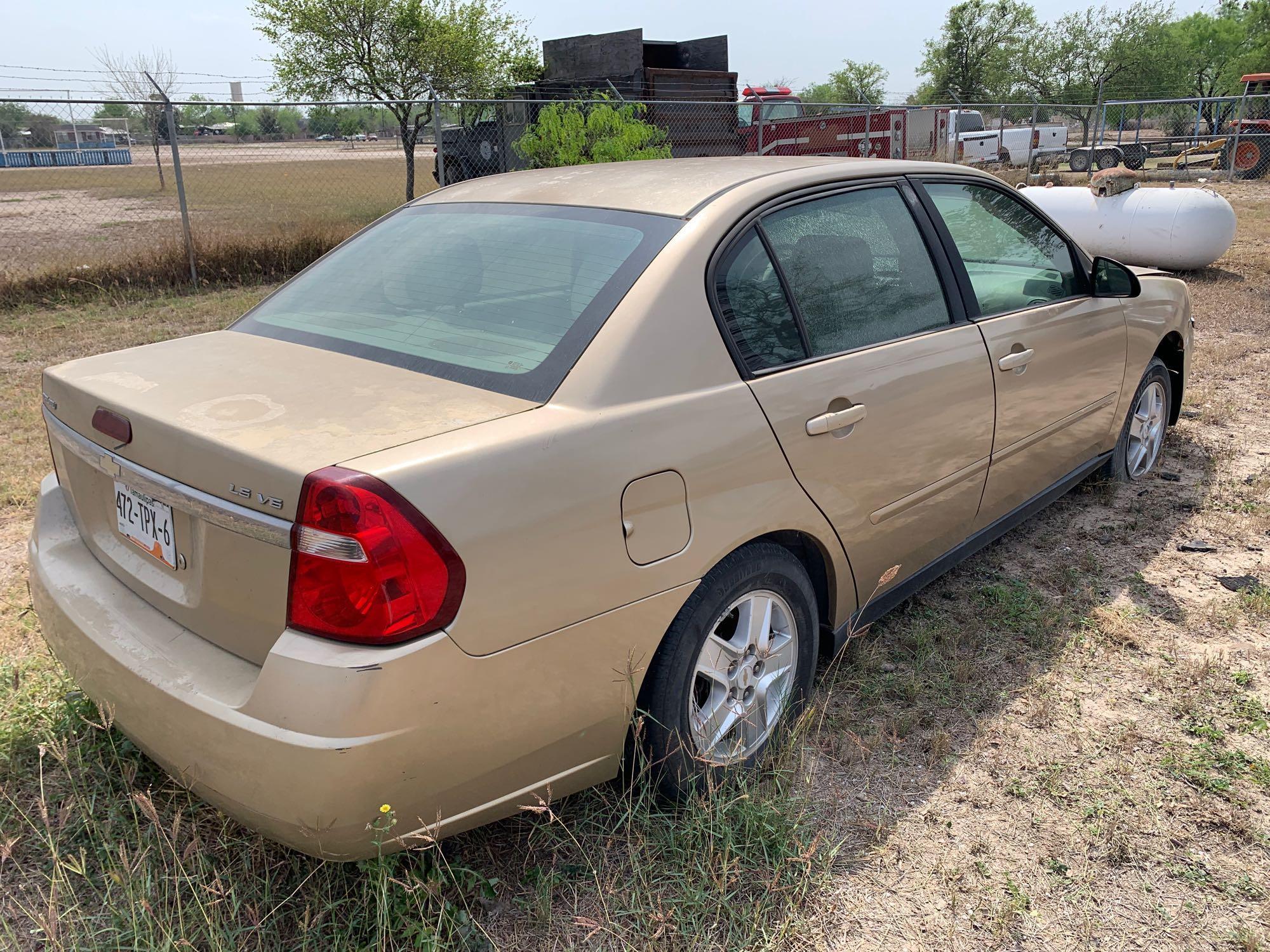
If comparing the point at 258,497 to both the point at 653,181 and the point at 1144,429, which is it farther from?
the point at 1144,429

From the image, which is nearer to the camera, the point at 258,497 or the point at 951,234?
the point at 258,497

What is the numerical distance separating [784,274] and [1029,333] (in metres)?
1.31

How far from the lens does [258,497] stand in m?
1.84

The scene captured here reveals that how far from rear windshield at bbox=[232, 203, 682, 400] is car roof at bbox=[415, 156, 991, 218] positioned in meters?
0.07

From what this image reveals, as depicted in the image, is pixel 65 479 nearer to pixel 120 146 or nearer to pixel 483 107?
pixel 483 107

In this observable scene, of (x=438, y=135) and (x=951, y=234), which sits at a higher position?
(x=438, y=135)

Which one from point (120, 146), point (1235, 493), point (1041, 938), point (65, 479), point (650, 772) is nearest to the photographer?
point (1041, 938)

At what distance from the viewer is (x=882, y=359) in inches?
111

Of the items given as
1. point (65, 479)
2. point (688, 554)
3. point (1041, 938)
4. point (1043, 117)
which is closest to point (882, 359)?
point (688, 554)

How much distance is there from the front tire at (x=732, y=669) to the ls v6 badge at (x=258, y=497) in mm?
932

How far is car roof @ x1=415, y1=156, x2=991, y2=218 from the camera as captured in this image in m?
2.65

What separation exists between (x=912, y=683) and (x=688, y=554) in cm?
Result: 128

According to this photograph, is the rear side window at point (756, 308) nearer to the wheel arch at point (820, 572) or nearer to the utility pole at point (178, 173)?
the wheel arch at point (820, 572)

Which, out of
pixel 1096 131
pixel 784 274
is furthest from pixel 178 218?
pixel 1096 131
